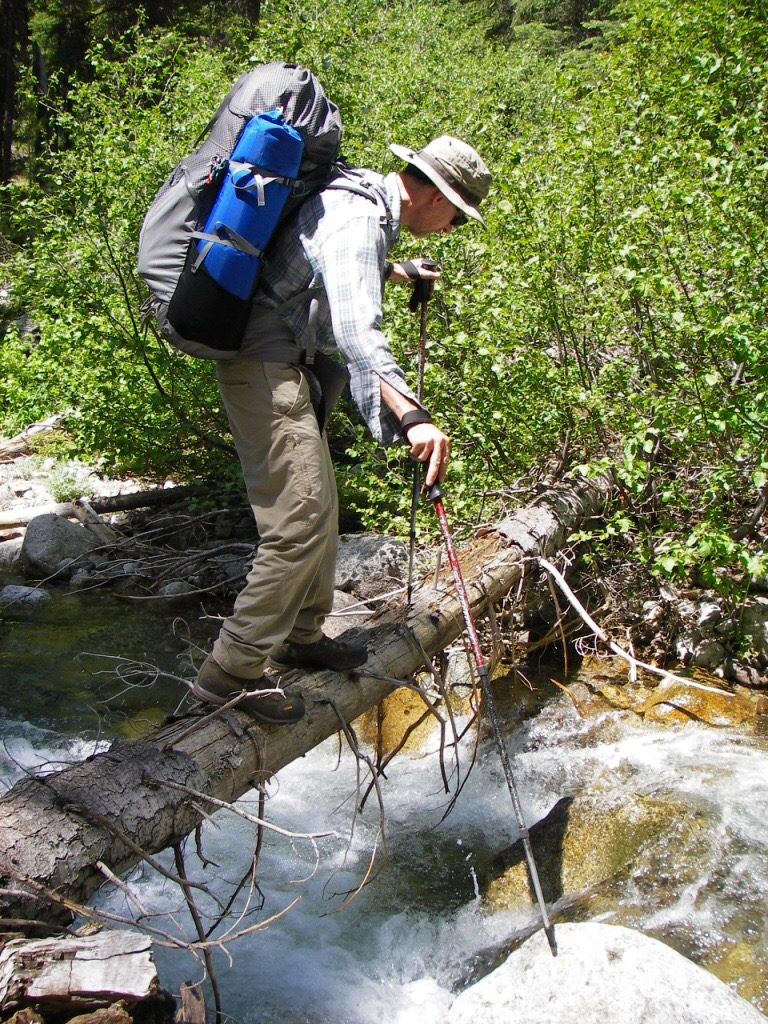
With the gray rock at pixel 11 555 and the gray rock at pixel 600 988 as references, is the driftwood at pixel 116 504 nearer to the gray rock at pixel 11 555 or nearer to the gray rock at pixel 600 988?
the gray rock at pixel 11 555

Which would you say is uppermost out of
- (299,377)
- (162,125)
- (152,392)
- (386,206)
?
(162,125)

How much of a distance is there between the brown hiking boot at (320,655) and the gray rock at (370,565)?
11.2 ft

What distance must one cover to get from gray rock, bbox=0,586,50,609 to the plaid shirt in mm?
6407

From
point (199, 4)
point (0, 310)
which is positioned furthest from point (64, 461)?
point (199, 4)

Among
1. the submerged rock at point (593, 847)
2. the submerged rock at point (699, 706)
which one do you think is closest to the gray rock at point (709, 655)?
the submerged rock at point (699, 706)

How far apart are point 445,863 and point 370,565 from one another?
336cm

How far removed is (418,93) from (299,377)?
34.3ft

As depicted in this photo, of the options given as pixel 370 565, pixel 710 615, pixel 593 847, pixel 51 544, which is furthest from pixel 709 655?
pixel 51 544

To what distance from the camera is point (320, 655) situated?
3820 millimetres

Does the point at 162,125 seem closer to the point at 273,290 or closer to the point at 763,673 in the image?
the point at 273,290

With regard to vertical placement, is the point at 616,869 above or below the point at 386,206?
below

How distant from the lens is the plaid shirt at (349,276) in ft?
9.64

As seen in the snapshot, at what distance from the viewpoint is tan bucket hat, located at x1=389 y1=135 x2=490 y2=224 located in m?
3.29

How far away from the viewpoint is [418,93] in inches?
484
